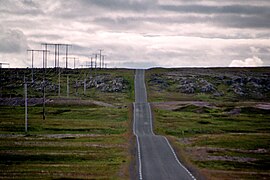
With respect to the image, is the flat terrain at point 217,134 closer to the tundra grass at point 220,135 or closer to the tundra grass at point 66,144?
the tundra grass at point 220,135

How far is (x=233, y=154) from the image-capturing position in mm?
74562

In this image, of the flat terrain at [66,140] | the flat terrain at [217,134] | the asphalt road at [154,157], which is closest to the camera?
the asphalt road at [154,157]

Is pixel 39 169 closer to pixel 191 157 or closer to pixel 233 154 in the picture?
pixel 191 157

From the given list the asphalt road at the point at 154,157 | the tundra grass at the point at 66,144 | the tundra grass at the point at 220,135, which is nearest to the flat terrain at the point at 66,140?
the tundra grass at the point at 66,144

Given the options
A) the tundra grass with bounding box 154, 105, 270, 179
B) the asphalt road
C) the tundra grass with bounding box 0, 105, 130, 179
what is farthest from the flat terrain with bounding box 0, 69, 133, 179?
the tundra grass with bounding box 154, 105, 270, 179

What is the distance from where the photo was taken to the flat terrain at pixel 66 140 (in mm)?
54719

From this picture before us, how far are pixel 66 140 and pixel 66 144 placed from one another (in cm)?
700

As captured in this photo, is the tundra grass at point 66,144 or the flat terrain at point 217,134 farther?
the flat terrain at point 217,134

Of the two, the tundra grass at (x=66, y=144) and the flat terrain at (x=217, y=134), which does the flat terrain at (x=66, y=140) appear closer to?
the tundra grass at (x=66, y=144)

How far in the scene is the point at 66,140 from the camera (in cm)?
8888

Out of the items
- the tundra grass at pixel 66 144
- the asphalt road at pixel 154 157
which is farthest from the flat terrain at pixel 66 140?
the asphalt road at pixel 154 157

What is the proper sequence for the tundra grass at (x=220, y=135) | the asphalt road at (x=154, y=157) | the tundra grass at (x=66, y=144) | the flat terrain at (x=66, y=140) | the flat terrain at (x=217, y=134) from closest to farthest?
the asphalt road at (x=154, y=157), the tundra grass at (x=66, y=144), the flat terrain at (x=66, y=140), the flat terrain at (x=217, y=134), the tundra grass at (x=220, y=135)

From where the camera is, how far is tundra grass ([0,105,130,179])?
177ft

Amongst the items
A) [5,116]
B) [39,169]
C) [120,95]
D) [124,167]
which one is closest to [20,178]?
[39,169]
